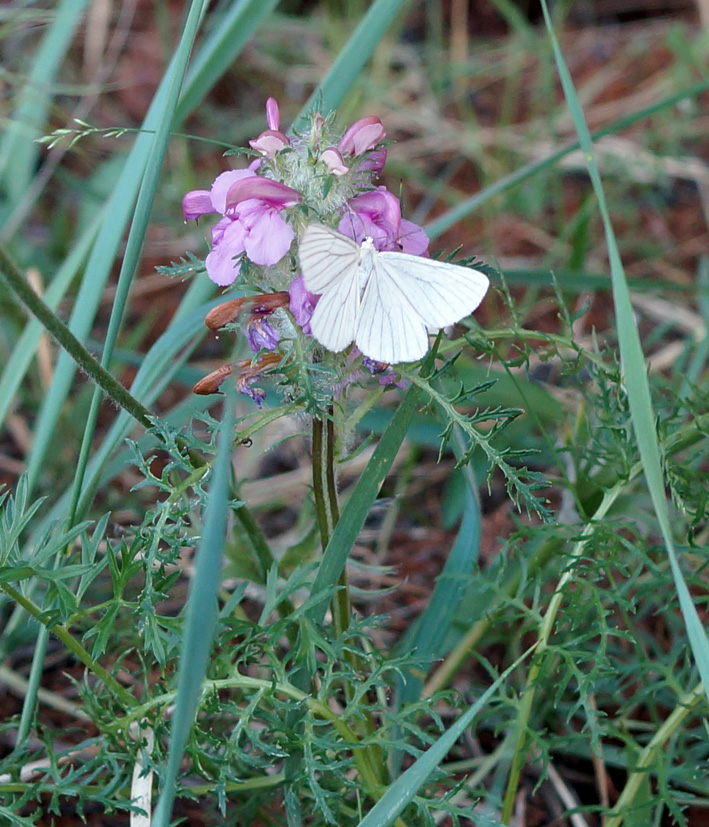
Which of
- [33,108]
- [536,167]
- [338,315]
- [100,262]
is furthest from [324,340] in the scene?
[33,108]

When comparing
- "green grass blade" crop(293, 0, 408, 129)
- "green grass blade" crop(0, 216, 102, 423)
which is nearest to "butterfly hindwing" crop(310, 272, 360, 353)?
"green grass blade" crop(293, 0, 408, 129)

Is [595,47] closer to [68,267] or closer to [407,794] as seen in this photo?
[68,267]

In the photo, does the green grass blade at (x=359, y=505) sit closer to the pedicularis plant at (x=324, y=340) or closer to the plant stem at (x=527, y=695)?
the pedicularis plant at (x=324, y=340)

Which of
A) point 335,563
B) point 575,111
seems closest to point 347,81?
point 575,111

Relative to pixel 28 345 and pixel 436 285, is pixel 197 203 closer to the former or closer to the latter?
pixel 436 285

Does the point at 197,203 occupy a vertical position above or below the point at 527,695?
above

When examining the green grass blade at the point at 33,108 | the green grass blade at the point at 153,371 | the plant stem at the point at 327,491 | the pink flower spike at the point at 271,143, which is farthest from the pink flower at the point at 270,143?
the green grass blade at the point at 33,108

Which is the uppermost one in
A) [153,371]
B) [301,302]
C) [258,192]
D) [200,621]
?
[258,192]
